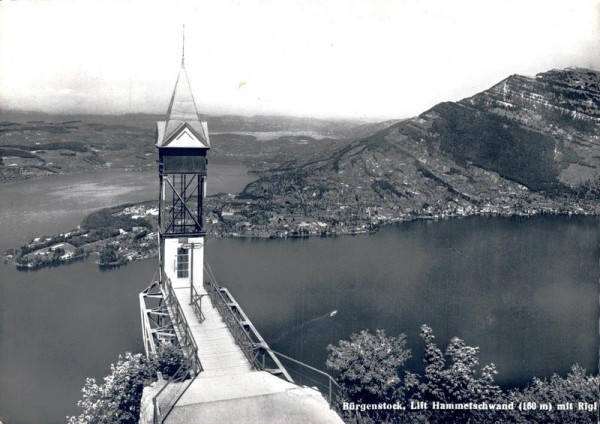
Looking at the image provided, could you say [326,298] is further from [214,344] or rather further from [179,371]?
[179,371]

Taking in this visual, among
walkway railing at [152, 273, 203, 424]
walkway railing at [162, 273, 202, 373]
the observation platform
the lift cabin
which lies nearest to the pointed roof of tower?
the lift cabin

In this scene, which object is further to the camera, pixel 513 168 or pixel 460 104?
pixel 460 104

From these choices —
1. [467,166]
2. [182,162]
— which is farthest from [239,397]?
[467,166]

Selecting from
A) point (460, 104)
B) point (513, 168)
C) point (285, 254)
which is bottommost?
point (285, 254)

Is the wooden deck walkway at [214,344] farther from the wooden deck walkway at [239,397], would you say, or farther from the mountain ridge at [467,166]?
the mountain ridge at [467,166]

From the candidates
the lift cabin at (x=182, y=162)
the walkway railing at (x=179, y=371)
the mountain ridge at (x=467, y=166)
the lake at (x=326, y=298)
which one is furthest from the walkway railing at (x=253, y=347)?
the mountain ridge at (x=467, y=166)

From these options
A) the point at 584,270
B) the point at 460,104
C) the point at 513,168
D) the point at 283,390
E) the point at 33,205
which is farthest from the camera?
the point at 460,104

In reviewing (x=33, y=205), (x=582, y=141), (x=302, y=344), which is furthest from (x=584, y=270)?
(x=33, y=205)

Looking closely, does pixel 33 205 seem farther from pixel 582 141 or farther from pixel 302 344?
pixel 582 141

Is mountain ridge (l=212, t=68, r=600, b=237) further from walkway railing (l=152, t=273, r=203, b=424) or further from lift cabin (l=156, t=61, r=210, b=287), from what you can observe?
walkway railing (l=152, t=273, r=203, b=424)
